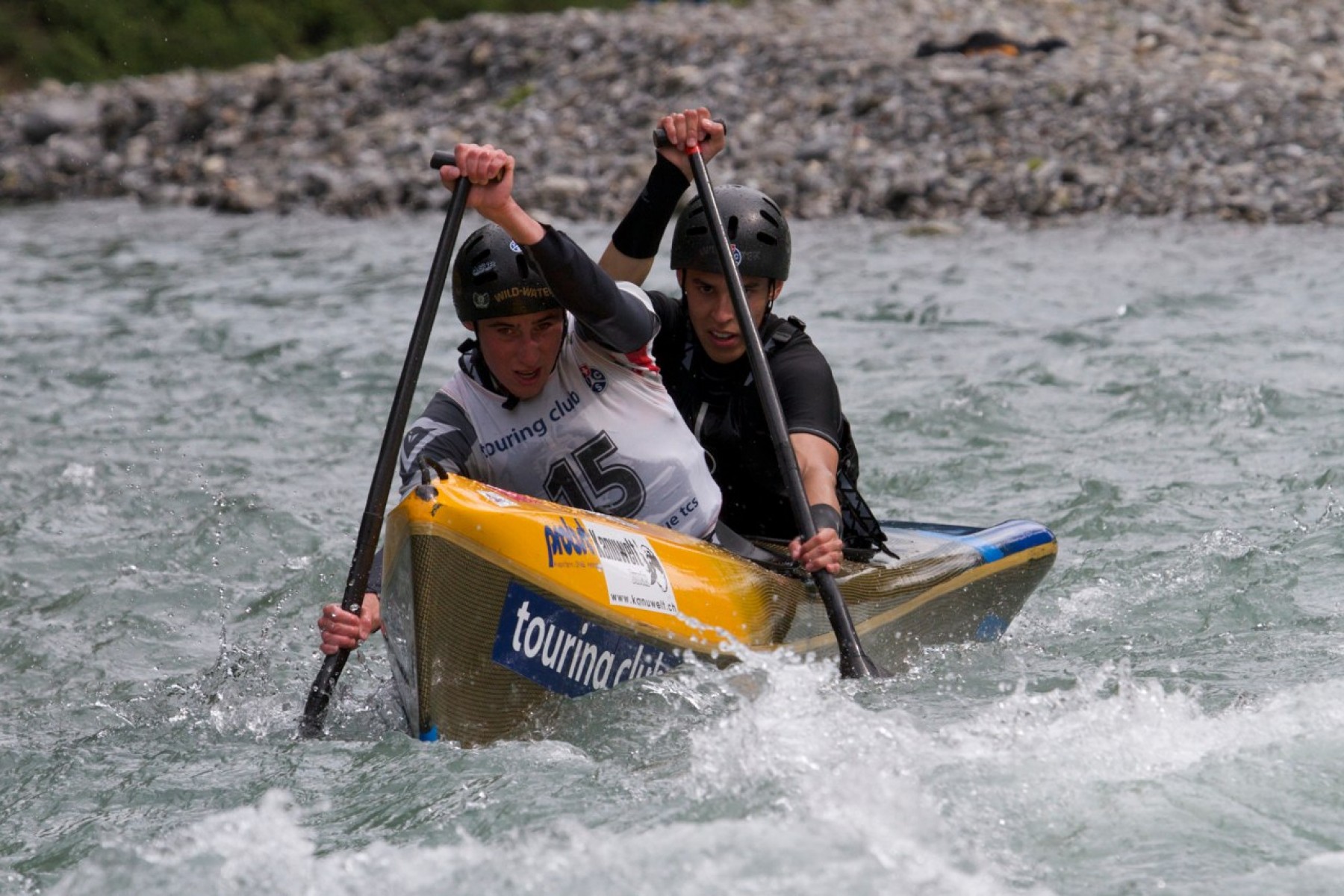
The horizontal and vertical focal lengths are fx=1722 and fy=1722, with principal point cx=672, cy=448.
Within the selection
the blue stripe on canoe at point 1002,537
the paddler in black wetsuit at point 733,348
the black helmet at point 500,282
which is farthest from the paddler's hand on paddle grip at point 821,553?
the blue stripe on canoe at point 1002,537

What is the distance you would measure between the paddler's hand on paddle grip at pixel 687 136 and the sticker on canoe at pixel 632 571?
4.57 feet

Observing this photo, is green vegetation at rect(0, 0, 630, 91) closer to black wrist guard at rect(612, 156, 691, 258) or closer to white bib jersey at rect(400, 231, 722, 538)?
black wrist guard at rect(612, 156, 691, 258)

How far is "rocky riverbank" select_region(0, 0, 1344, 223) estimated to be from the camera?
16.2 metres

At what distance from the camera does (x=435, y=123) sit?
2027cm

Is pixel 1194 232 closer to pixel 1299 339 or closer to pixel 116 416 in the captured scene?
pixel 1299 339

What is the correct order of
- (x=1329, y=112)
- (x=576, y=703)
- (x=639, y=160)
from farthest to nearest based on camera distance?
(x=639, y=160)
(x=1329, y=112)
(x=576, y=703)

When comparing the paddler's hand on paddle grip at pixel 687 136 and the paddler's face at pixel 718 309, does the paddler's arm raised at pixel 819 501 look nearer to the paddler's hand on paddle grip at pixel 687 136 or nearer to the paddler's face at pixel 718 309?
the paddler's face at pixel 718 309

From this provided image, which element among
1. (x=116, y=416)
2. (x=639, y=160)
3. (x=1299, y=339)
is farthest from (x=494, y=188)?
(x=639, y=160)

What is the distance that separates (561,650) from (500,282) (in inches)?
40.0

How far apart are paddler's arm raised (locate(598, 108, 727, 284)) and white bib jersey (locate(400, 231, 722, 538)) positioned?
1.79 feet

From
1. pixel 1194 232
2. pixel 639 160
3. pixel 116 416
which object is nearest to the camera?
pixel 116 416

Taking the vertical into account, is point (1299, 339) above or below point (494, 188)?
below

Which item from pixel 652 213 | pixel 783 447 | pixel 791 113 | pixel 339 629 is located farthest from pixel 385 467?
pixel 791 113

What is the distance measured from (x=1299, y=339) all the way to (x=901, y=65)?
30.2 feet
